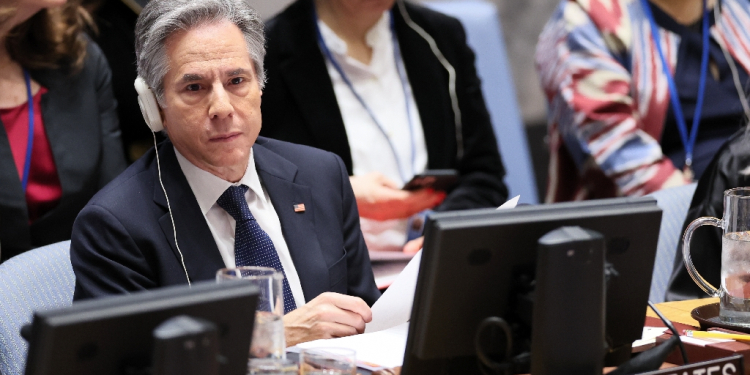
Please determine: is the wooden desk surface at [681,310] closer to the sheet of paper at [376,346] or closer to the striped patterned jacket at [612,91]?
the sheet of paper at [376,346]

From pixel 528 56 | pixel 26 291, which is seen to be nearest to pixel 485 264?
pixel 26 291

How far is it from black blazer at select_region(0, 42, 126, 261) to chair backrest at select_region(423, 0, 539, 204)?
1456mm

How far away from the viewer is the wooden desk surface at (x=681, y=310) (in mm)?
1610

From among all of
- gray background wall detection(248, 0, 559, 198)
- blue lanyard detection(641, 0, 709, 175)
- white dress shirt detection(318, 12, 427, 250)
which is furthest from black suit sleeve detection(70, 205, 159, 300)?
gray background wall detection(248, 0, 559, 198)

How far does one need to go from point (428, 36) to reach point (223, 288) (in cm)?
198

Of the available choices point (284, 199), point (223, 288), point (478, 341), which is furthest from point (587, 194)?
point (223, 288)

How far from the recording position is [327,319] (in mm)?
1550

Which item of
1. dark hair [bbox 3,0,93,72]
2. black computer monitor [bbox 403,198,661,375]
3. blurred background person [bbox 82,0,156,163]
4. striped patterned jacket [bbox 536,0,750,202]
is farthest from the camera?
striped patterned jacket [bbox 536,0,750,202]

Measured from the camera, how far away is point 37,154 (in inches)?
92.5

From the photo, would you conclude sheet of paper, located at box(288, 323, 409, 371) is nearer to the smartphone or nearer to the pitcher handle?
the pitcher handle

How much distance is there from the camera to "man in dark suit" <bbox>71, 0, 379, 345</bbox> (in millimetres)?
1617

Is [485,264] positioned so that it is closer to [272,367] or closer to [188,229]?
[272,367]

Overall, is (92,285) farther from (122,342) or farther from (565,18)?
(565,18)

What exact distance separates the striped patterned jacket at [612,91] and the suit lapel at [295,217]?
130cm
